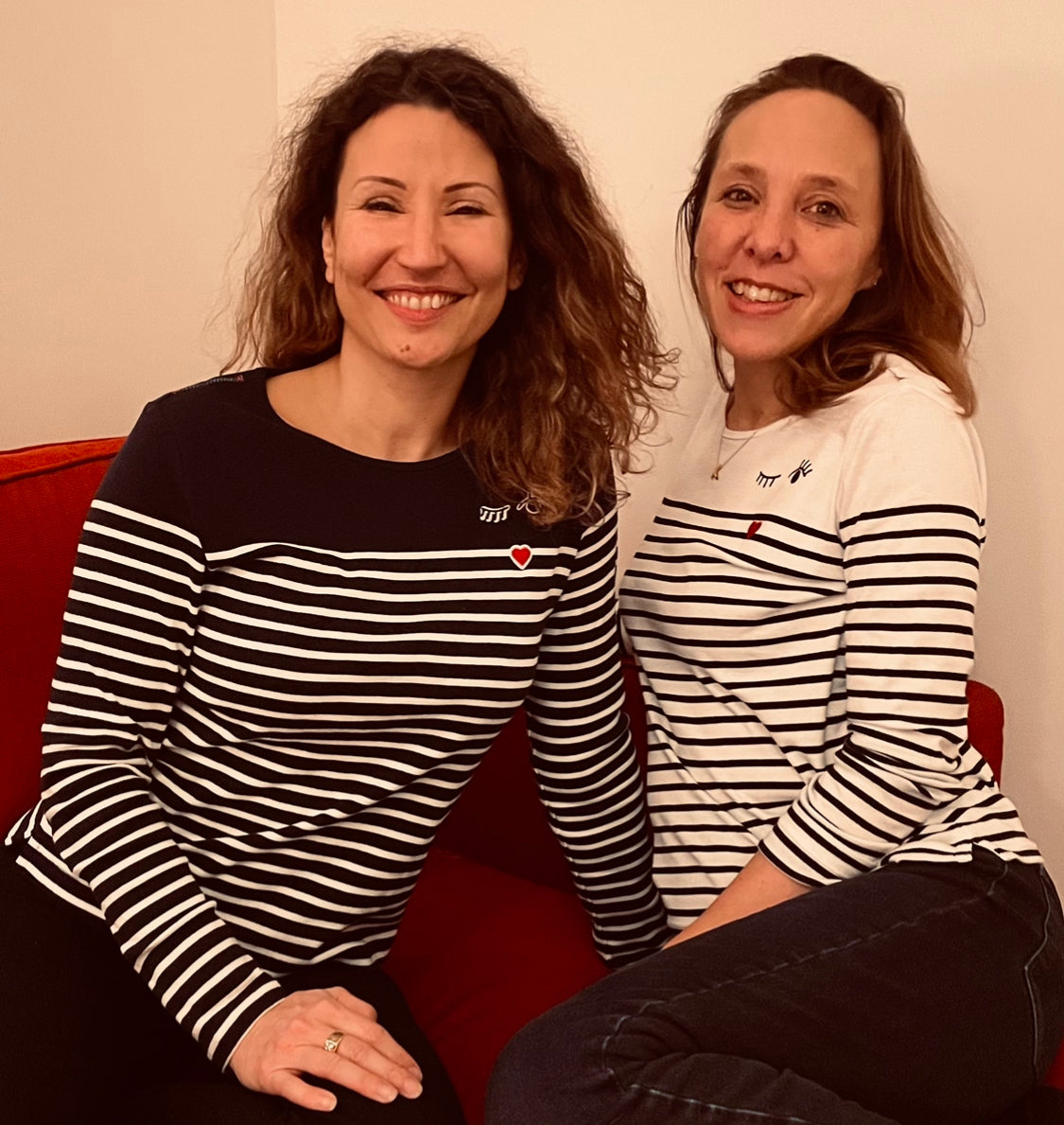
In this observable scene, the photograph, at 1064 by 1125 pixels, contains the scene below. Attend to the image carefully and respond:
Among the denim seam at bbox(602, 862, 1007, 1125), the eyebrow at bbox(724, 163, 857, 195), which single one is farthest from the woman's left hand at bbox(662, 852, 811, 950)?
the eyebrow at bbox(724, 163, 857, 195)

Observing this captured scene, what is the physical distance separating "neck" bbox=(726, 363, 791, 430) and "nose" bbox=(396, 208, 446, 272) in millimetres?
409

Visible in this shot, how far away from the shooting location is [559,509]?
1.27 m

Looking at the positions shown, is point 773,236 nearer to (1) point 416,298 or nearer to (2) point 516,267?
(2) point 516,267

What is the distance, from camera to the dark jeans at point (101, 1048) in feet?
3.51

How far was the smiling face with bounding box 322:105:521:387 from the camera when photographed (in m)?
1.20

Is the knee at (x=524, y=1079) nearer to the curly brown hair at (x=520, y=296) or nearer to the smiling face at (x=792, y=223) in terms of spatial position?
the curly brown hair at (x=520, y=296)

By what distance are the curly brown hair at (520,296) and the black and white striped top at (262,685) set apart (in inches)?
2.8

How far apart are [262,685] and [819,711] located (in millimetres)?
556

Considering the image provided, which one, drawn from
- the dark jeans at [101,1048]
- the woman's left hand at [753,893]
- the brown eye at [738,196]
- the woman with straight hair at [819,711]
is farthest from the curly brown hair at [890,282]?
the dark jeans at [101,1048]

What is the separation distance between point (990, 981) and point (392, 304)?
0.83 m

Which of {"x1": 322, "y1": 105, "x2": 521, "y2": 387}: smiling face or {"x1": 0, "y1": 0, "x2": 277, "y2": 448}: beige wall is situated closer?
{"x1": 322, "y1": 105, "x2": 521, "y2": 387}: smiling face

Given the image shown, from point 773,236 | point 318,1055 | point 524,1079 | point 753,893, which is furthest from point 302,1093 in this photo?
point 773,236

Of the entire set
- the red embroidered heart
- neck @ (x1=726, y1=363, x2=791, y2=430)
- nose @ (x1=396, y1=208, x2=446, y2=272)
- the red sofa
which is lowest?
Result: the red sofa

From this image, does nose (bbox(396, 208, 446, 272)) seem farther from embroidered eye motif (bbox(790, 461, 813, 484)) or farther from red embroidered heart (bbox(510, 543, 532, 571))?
embroidered eye motif (bbox(790, 461, 813, 484))
